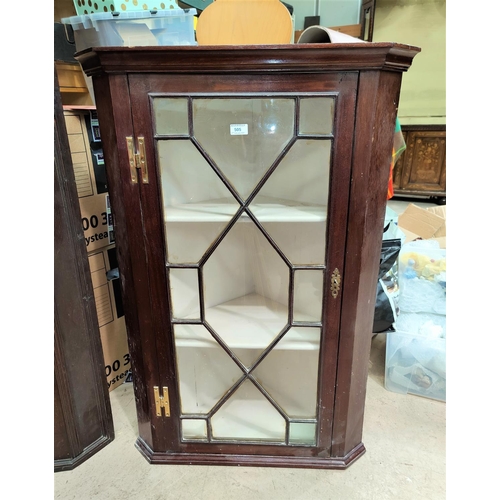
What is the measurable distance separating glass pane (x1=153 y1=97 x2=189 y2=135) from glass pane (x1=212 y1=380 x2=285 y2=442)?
2.53 ft

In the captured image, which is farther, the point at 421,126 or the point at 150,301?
the point at 421,126

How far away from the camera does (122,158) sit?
850mm

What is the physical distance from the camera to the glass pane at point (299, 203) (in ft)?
2.86

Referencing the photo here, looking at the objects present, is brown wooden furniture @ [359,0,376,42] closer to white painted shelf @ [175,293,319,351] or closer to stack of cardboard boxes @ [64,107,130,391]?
stack of cardboard boxes @ [64,107,130,391]

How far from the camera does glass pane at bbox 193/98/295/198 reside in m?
0.83

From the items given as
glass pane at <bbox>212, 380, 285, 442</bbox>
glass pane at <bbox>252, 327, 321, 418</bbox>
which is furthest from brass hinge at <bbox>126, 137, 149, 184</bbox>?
glass pane at <bbox>212, 380, 285, 442</bbox>

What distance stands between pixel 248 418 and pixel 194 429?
0.18 metres

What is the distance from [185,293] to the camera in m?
1.00

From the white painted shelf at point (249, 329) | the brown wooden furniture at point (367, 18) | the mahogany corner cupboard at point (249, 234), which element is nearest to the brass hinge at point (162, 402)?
the mahogany corner cupboard at point (249, 234)

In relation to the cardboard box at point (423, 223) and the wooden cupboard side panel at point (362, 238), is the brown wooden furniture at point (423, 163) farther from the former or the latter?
the wooden cupboard side panel at point (362, 238)

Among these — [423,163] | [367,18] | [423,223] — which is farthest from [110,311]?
[367,18]

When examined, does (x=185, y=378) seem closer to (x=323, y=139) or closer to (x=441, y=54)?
(x=323, y=139)

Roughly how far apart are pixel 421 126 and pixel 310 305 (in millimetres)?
3271

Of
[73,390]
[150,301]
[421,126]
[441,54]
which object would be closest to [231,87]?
[150,301]
